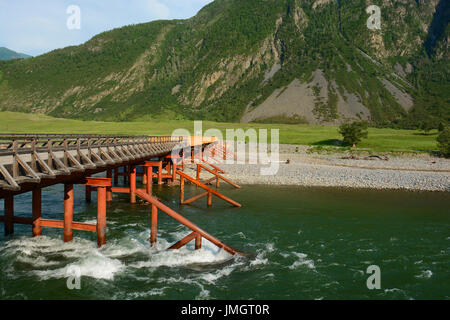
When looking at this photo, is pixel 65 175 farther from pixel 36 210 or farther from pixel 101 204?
pixel 36 210

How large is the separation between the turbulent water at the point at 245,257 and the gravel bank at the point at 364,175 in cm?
1399

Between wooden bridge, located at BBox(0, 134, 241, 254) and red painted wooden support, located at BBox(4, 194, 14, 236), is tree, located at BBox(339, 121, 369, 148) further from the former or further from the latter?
red painted wooden support, located at BBox(4, 194, 14, 236)

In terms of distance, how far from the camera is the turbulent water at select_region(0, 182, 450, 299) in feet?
50.2

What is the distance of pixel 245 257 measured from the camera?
61.2ft

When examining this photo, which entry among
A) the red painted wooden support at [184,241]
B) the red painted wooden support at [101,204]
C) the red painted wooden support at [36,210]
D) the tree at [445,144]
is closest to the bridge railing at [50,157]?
the red painted wooden support at [101,204]

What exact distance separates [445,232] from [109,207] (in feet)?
86.3

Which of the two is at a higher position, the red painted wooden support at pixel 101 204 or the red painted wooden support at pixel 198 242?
the red painted wooden support at pixel 101 204

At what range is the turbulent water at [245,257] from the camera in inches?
603

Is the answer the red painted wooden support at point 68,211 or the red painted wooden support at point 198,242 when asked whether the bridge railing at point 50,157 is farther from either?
the red painted wooden support at point 198,242

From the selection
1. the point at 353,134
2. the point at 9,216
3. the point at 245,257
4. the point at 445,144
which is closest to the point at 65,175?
the point at 9,216

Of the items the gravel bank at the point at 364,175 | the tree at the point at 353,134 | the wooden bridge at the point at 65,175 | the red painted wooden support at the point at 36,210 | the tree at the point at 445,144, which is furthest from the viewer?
the tree at the point at 353,134

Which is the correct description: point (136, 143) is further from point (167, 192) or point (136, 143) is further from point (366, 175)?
point (366, 175)
